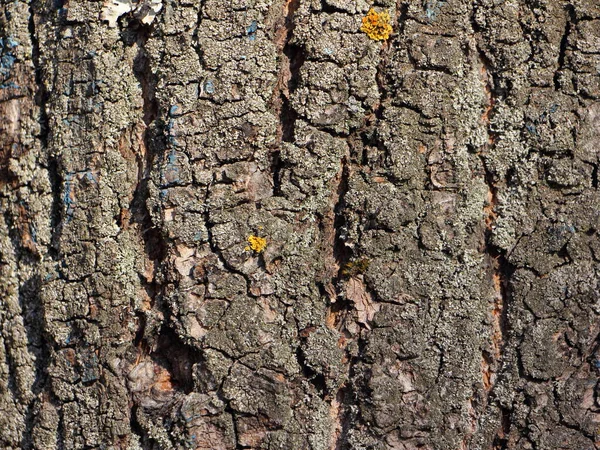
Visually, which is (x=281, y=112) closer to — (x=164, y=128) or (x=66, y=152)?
(x=164, y=128)

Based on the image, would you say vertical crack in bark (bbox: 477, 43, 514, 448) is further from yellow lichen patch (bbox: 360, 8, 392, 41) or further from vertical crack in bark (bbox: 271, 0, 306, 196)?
vertical crack in bark (bbox: 271, 0, 306, 196)

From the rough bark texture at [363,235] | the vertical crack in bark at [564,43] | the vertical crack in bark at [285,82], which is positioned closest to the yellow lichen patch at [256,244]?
the rough bark texture at [363,235]

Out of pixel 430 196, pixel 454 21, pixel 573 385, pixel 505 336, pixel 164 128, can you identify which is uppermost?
pixel 454 21

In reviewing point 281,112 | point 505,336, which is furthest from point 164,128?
point 505,336

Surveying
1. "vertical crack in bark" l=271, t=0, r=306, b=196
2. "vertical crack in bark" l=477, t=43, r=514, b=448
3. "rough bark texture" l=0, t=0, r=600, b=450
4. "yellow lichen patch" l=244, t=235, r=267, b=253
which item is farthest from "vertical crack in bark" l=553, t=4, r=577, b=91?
"yellow lichen patch" l=244, t=235, r=267, b=253

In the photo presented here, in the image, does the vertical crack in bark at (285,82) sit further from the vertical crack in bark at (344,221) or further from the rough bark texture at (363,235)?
the vertical crack in bark at (344,221)

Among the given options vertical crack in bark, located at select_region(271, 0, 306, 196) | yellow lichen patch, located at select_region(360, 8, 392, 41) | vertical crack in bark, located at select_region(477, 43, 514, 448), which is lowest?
vertical crack in bark, located at select_region(477, 43, 514, 448)
